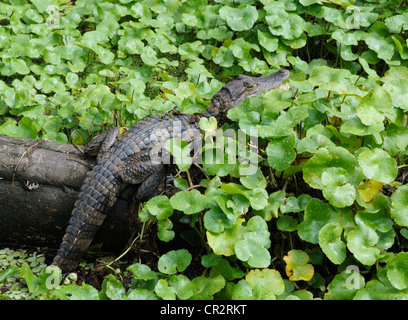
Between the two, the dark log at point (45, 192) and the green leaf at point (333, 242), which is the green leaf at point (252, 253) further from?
the dark log at point (45, 192)

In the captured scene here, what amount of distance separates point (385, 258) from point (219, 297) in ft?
2.90

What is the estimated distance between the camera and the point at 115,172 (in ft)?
10.5

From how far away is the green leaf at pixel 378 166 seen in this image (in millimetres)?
2625

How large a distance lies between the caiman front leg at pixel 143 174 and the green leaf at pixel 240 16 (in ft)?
5.84

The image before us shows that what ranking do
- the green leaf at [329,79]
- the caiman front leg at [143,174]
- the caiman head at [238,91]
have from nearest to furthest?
the green leaf at [329,79], the caiman front leg at [143,174], the caiman head at [238,91]

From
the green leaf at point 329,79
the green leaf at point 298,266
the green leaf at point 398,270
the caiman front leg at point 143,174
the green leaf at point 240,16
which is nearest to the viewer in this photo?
the green leaf at point 398,270

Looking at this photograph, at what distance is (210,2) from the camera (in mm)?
5438

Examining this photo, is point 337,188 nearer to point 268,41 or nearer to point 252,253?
point 252,253

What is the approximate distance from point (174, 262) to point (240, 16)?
2633 mm

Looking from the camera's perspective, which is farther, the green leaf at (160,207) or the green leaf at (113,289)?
the green leaf at (160,207)

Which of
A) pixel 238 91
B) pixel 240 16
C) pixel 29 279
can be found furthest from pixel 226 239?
pixel 240 16

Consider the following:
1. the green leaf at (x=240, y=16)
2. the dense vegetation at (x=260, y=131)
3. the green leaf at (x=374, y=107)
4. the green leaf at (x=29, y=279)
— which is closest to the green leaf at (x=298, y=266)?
the dense vegetation at (x=260, y=131)

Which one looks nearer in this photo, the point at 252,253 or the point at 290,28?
the point at 252,253
